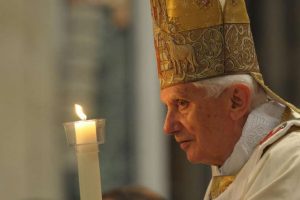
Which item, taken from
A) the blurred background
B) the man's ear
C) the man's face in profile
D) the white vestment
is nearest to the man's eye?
the man's face in profile

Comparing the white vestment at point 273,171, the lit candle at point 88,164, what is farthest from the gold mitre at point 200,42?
the lit candle at point 88,164

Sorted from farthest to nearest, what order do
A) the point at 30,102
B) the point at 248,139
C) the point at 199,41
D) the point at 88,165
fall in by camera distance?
1. the point at 30,102
2. the point at 199,41
3. the point at 248,139
4. the point at 88,165

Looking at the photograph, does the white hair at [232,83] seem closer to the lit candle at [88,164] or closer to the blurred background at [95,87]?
the lit candle at [88,164]

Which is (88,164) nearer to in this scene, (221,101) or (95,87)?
(221,101)

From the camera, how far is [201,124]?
3.97 m

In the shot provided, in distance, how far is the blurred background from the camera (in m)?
7.45

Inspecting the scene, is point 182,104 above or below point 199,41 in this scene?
below

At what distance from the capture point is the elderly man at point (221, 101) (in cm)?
388

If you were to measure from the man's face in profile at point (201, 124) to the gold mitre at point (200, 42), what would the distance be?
0.29ft

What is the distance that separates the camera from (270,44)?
961 centimetres

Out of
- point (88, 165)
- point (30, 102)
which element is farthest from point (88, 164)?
point (30, 102)

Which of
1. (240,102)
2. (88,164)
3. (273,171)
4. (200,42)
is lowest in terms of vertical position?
(273,171)

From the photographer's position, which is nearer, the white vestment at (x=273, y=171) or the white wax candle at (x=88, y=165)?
the white wax candle at (x=88, y=165)

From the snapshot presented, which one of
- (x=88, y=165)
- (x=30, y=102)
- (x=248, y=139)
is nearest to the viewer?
(x=88, y=165)
